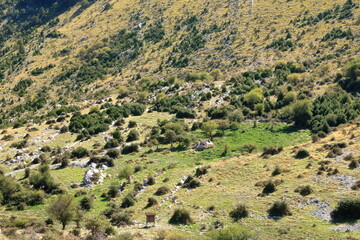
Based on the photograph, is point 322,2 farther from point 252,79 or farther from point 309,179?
point 309,179

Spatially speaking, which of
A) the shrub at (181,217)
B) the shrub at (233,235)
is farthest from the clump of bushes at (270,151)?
the shrub at (233,235)

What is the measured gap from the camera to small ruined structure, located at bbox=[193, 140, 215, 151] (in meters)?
57.7

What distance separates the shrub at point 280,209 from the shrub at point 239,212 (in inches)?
90.8

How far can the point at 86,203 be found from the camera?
4006 centimetres

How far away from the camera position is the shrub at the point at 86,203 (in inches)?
1574

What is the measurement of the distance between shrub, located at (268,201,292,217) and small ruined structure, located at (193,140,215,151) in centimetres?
2561

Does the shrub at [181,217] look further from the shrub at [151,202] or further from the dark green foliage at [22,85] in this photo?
the dark green foliage at [22,85]

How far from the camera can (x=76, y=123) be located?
7131 cm

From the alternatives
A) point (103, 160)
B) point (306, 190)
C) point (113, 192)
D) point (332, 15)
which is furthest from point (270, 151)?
point (332, 15)

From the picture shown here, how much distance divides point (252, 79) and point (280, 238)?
68926 mm

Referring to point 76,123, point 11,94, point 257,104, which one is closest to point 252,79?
point 257,104

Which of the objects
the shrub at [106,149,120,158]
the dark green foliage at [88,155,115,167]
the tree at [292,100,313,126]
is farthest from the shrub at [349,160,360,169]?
the shrub at [106,149,120,158]

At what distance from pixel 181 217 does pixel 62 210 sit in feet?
38.2

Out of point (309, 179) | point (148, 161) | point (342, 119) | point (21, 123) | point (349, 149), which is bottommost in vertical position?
point (342, 119)
